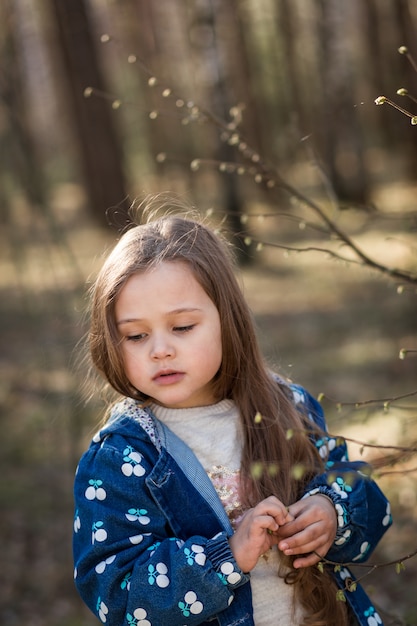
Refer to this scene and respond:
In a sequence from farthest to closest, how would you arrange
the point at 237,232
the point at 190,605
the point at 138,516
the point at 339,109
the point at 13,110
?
the point at 339,109, the point at 13,110, the point at 237,232, the point at 138,516, the point at 190,605

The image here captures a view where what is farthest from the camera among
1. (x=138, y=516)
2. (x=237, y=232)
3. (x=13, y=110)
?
(x=13, y=110)

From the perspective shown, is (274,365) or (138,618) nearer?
(138,618)

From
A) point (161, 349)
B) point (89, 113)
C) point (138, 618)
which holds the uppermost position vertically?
point (161, 349)

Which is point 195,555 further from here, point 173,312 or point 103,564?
point 173,312

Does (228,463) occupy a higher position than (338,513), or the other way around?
(228,463)

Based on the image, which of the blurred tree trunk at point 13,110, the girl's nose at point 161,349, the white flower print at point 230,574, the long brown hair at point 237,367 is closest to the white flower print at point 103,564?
the white flower print at point 230,574

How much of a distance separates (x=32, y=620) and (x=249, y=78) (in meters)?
15.7

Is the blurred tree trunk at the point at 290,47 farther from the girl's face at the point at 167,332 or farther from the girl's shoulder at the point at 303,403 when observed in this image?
the girl's face at the point at 167,332

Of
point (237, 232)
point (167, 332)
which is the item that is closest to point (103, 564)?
point (167, 332)

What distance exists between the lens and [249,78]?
18.3m

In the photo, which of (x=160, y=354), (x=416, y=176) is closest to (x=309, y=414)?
(x=160, y=354)

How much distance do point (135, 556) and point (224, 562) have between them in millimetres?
200

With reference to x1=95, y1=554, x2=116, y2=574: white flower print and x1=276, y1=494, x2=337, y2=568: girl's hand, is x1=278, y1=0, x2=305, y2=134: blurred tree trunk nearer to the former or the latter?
x1=276, y1=494, x2=337, y2=568: girl's hand

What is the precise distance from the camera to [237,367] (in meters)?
2.11
